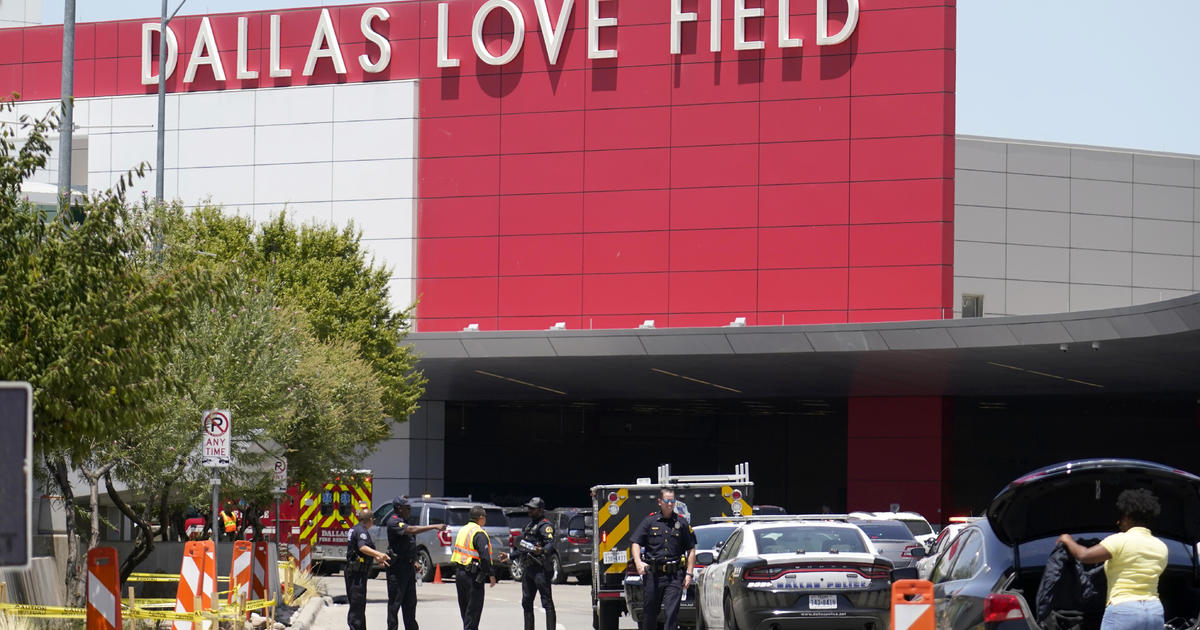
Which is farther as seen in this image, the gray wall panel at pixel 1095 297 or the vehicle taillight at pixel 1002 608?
the gray wall panel at pixel 1095 297

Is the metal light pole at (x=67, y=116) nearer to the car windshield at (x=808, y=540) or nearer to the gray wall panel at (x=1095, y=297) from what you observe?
the car windshield at (x=808, y=540)

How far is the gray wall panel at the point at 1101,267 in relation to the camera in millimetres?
52219

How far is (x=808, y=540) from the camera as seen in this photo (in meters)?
17.7

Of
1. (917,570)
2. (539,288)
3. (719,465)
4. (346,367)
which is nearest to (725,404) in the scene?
(719,465)

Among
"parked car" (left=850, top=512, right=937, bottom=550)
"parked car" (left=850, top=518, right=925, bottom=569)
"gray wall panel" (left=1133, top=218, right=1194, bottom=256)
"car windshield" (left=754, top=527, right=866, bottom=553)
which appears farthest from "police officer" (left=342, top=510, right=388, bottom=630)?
"gray wall panel" (left=1133, top=218, right=1194, bottom=256)

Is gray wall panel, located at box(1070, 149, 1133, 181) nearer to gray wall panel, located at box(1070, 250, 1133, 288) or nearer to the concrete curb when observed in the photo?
gray wall panel, located at box(1070, 250, 1133, 288)

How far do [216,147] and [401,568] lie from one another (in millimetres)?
34350

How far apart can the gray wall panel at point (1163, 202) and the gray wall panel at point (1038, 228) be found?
9.49ft

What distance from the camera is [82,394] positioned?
512 inches

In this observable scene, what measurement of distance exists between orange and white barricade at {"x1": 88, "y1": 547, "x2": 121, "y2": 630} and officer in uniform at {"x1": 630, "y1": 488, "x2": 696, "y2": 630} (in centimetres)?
597

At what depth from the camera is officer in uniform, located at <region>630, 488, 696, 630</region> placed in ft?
58.8

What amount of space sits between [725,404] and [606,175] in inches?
605

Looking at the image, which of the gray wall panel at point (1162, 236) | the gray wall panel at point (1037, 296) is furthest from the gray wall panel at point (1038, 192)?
the gray wall panel at point (1162, 236)

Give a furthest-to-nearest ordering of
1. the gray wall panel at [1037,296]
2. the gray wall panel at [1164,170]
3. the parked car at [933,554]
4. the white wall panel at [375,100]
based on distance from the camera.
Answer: the gray wall panel at [1164,170], the gray wall panel at [1037,296], the white wall panel at [375,100], the parked car at [933,554]
